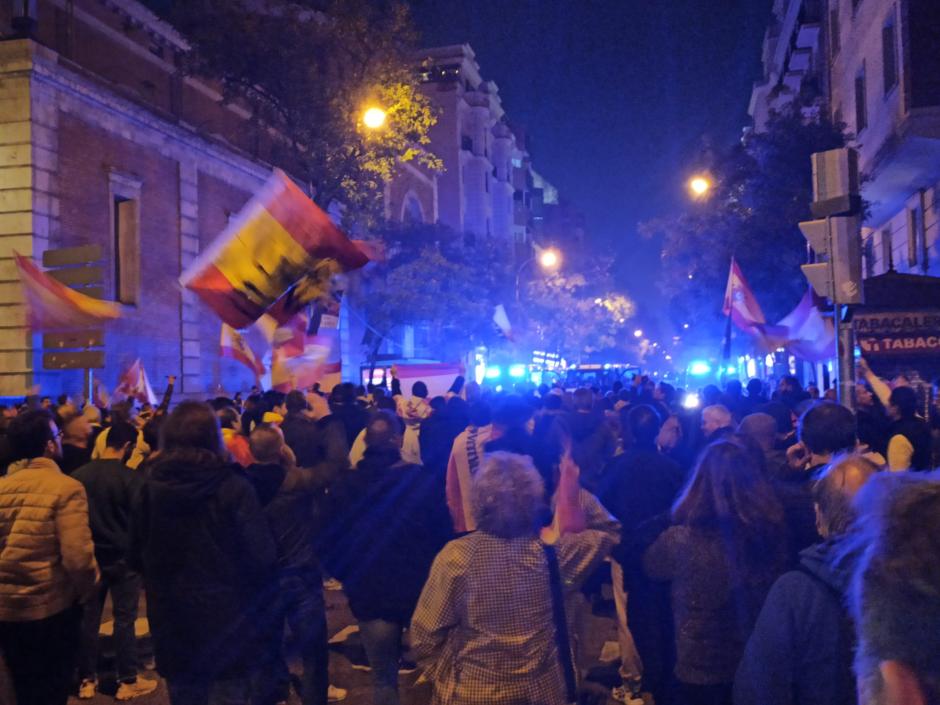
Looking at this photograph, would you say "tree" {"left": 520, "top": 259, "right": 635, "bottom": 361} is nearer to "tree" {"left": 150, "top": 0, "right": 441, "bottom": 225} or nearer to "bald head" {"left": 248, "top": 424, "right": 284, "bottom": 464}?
"tree" {"left": 150, "top": 0, "right": 441, "bottom": 225}

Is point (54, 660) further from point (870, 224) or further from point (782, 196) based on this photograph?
point (870, 224)

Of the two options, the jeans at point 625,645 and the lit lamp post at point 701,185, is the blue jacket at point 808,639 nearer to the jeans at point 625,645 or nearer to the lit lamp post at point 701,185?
the jeans at point 625,645

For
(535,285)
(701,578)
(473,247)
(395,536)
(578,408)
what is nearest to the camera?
(701,578)

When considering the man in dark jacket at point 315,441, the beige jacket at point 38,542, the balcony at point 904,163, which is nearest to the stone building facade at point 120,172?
the man in dark jacket at point 315,441

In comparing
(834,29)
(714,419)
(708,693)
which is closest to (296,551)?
(708,693)

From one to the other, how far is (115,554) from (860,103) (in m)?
20.5

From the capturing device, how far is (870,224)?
939 inches

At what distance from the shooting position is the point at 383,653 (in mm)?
4941

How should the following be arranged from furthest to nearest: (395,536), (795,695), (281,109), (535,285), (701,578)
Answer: (535,285), (281,109), (395,536), (701,578), (795,695)

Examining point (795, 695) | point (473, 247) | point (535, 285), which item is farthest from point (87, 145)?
point (535, 285)

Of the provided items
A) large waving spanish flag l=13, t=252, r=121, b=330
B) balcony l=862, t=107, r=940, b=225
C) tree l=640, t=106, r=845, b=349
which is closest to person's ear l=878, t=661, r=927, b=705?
large waving spanish flag l=13, t=252, r=121, b=330

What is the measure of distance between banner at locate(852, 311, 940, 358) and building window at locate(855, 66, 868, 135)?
9053 mm

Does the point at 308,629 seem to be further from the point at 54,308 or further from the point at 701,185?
the point at 701,185

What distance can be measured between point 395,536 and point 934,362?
35.5 feet
